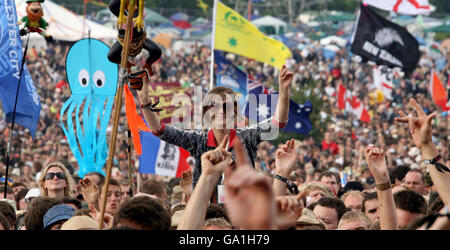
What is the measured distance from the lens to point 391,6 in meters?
14.0

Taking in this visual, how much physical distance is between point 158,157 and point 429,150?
20.8 ft

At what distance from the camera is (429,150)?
387 centimetres

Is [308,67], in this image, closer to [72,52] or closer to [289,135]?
[289,135]

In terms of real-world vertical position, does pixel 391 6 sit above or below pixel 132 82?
above

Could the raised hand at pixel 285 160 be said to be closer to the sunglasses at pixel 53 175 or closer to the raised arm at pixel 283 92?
the raised arm at pixel 283 92

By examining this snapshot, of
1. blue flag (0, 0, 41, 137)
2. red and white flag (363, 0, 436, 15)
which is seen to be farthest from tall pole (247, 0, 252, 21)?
blue flag (0, 0, 41, 137)

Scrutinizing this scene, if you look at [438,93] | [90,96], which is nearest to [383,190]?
[90,96]

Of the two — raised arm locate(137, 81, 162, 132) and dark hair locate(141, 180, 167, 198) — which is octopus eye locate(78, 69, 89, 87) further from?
raised arm locate(137, 81, 162, 132)

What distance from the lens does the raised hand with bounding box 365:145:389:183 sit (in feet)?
12.7

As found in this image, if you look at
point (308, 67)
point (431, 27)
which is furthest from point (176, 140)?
point (431, 27)

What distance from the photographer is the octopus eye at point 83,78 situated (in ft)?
25.2

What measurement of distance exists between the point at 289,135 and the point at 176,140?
14.2m

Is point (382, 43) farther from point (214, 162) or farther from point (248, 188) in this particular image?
point (248, 188)

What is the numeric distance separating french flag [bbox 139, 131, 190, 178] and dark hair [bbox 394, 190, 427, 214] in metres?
5.69
